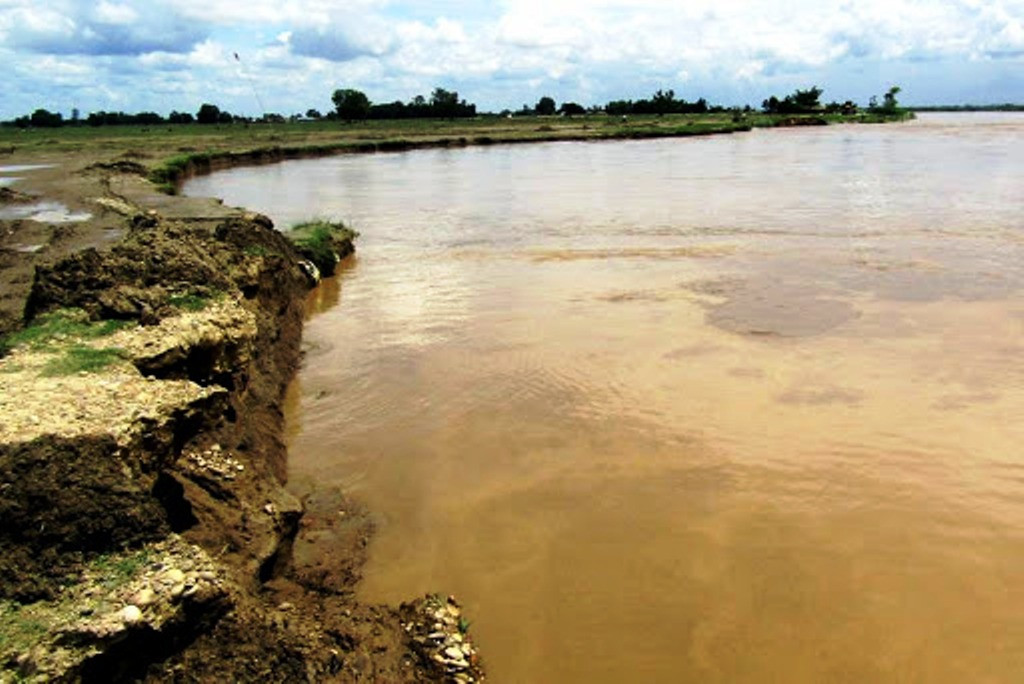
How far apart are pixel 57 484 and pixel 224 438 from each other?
2.43 m

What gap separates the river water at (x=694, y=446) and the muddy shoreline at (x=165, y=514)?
646 millimetres

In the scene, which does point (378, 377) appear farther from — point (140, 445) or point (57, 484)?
point (57, 484)

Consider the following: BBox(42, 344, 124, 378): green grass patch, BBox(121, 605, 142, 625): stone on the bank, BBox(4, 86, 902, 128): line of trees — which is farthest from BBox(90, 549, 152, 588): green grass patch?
BBox(4, 86, 902, 128): line of trees

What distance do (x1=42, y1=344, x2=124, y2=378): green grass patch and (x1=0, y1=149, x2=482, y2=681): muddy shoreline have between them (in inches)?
0.9

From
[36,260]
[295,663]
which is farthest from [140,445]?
[36,260]

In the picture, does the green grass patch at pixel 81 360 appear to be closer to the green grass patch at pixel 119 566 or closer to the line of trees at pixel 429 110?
the green grass patch at pixel 119 566

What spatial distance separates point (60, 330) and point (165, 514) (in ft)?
9.62

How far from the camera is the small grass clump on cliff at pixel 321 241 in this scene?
54.5 ft

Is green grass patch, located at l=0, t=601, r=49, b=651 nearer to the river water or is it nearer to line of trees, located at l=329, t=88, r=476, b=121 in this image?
the river water

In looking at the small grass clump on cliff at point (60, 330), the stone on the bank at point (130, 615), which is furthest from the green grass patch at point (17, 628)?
the small grass clump on cliff at point (60, 330)

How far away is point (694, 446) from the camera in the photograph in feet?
26.5

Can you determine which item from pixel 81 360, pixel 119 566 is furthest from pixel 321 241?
pixel 119 566

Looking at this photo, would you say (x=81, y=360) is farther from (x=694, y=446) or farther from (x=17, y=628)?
A: (x=694, y=446)

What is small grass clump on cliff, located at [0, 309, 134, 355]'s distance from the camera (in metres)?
6.40
